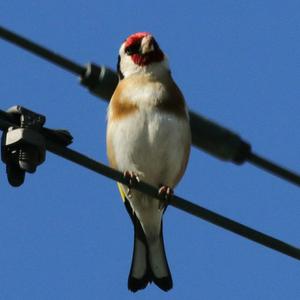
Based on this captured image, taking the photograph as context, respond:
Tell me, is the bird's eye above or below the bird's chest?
above

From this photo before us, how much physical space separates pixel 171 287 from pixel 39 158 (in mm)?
2007

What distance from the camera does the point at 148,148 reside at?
5742 mm

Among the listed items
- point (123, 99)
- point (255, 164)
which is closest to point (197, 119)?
point (255, 164)

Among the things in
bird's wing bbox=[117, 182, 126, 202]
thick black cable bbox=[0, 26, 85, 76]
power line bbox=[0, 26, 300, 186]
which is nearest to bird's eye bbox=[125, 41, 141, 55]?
bird's wing bbox=[117, 182, 126, 202]

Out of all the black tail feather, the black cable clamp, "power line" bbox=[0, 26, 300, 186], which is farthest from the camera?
the black tail feather

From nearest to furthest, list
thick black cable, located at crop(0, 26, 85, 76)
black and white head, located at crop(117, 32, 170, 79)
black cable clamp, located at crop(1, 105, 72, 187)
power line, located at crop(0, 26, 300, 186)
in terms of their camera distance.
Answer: black cable clamp, located at crop(1, 105, 72, 187) < thick black cable, located at crop(0, 26, 85, 76) < power line, located at crop(0, 26, 300, 186) < black and white head, located at crop(117, 32, 170, 79)

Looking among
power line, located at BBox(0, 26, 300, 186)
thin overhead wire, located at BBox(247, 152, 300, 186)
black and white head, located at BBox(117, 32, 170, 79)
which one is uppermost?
black and white head, located at BBox(117, 32, 170, 79)

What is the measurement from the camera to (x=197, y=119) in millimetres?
5172

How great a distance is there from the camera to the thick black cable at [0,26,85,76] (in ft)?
14.3

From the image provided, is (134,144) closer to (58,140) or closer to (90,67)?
(90,67)

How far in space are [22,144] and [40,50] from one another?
0.60m

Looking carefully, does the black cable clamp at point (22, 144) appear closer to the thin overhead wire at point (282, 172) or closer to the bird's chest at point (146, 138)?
the thin overhead wire at point (282, 172)

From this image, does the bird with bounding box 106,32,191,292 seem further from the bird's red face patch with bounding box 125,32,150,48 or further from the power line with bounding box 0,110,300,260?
the power line with bounding box 0,110,300,260

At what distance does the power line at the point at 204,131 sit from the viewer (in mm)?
4582
